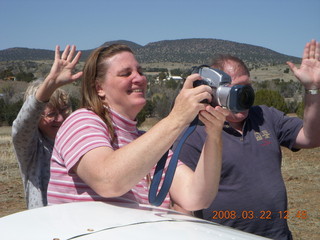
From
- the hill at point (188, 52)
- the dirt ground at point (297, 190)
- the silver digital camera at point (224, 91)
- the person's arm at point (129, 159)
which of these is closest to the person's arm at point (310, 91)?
the silver digital camera at point (224, 91)

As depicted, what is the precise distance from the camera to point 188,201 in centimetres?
217

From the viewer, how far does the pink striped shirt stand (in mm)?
1787

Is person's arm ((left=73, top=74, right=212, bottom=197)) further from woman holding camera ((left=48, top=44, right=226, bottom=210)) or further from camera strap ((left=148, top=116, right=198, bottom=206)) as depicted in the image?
camera strap ((left=148, top=116, right=198, bottom=206))

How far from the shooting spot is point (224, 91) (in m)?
1.98

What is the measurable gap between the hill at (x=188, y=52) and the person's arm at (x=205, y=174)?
260 ft

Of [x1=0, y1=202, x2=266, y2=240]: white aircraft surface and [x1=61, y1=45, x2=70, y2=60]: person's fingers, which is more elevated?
[x1=61, y1=45, x2=70, y2=60]: person's fingers

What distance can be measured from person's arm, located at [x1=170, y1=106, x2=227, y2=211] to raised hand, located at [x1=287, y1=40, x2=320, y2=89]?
0.93 metres

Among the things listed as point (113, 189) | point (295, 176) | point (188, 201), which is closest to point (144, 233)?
point (113, 189)

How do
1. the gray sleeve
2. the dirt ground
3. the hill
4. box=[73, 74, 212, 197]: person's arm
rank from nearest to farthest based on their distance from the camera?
1. box=[73, 74, 212, 197]: person's arm
2. the gray sleeve
3. the dirt ground
4. the hill

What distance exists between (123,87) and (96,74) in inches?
6.5

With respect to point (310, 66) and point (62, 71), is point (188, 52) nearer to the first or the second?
point (310, 66)
